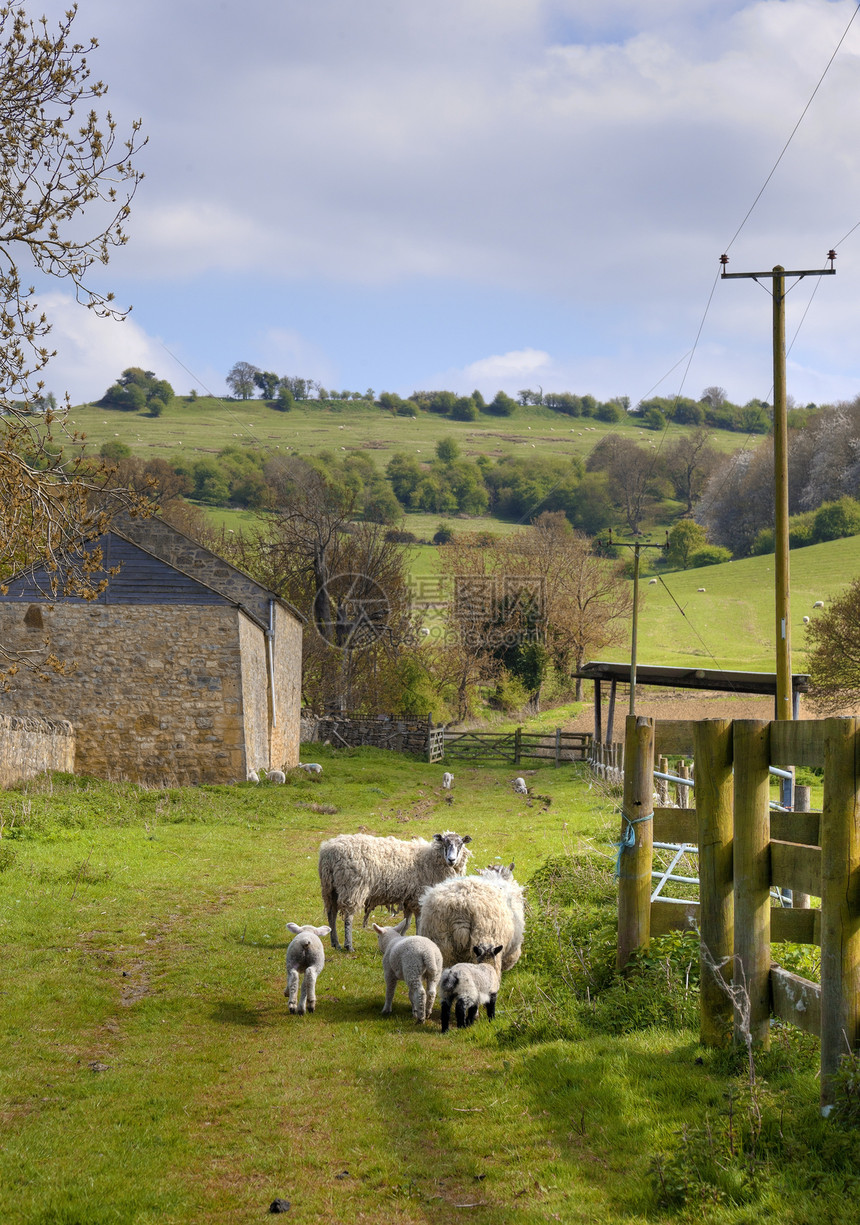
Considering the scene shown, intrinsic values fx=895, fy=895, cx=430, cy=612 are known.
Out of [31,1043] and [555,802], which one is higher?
[31,1043]

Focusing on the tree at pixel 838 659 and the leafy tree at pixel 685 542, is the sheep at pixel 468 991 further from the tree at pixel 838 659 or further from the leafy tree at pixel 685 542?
the leafy tree at pixel 685 542

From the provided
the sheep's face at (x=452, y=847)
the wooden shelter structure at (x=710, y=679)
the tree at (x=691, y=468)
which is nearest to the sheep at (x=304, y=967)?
the sheep's face at (x=452, y=847)

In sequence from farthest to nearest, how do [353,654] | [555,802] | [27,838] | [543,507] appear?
[543,507]
[353,654]
[555,802]
[27,838]

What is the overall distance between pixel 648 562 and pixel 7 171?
8030 centimetres

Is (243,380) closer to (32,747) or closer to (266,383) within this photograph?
(266,383)

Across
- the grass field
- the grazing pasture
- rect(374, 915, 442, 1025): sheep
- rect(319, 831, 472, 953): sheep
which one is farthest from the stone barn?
the grass field

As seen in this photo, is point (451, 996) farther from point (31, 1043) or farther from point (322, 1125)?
point (31, 1043)

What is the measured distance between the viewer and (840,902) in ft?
13.3

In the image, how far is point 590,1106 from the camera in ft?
16.0

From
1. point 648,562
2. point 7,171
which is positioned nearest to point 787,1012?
point 7,171

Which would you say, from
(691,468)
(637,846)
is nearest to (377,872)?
(637,846)

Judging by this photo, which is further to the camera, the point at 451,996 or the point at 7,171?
the point at 7,171

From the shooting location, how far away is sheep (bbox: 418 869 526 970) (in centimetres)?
780

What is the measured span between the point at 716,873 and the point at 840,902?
119cm
